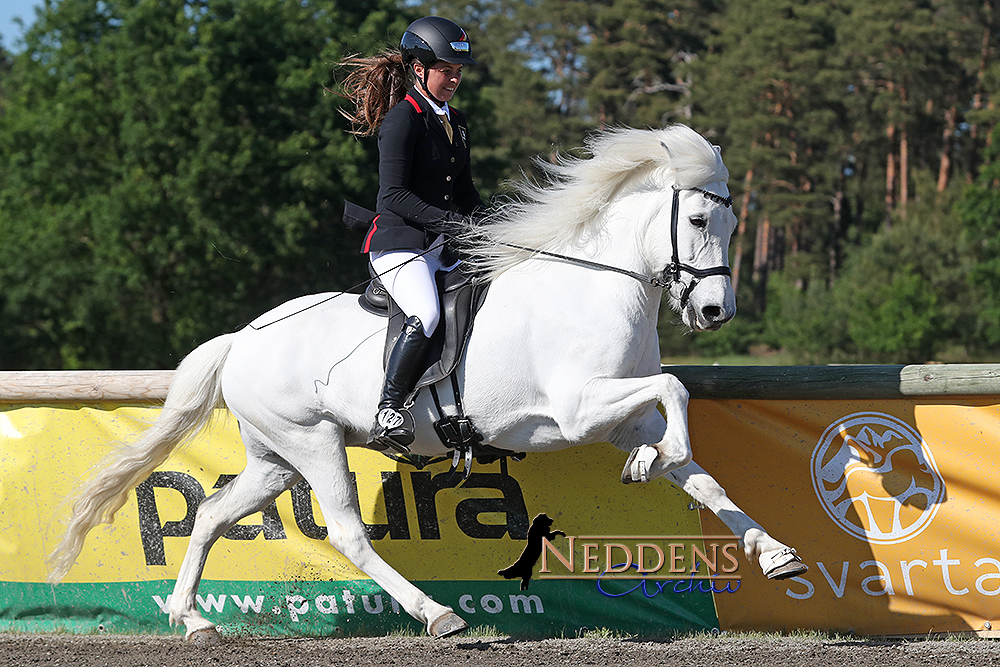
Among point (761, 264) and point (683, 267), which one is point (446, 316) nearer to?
point (683, 267)

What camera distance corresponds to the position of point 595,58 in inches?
2015

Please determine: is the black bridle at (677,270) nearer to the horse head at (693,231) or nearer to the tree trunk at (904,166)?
the horse head at (693,231)

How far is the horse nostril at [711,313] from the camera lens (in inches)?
168

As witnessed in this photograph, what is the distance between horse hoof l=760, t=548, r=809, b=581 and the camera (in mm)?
4277

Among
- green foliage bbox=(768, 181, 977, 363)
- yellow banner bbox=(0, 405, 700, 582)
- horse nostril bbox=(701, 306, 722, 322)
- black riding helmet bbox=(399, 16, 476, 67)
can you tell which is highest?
black riding helmet bbox=(399, 16, 476, 67)

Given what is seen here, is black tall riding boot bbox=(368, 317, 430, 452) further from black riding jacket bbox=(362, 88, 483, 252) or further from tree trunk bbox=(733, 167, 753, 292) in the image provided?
tree trunk bbox=(733, 167, 753, 292)

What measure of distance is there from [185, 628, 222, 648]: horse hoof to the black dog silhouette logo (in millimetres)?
1517

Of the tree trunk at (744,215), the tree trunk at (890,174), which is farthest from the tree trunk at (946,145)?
the tree trunk at (744,215)

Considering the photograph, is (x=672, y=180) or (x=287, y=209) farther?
(x=287, y=209)

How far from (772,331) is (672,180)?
46.0 meters

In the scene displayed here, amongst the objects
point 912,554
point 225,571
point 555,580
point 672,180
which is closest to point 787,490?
point 912,554

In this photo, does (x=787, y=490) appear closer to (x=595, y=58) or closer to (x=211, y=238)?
(x=211, y=238)

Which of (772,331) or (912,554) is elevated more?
(912,554)

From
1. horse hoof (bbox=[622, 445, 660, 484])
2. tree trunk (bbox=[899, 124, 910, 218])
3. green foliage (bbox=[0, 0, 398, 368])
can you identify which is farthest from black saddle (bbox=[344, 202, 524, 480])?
tree trunk (bbox=[899, 124, 910, 218])
